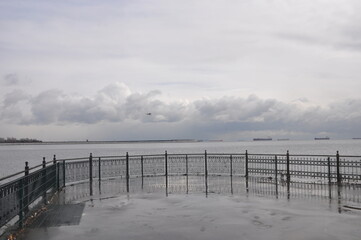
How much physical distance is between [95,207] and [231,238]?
6.04 metres

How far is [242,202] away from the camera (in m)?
14.5

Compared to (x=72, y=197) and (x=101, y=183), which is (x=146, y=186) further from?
(x=72, y=197)

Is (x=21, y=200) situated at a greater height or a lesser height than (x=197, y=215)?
greater

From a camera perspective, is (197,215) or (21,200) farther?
(197,215)

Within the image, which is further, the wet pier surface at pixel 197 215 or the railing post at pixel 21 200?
the railing post at pixel 21 200

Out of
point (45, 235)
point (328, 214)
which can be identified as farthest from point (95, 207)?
point (328, 214)

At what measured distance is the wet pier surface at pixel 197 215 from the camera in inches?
388

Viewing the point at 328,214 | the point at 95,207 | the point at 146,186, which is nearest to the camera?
the point at 328,214

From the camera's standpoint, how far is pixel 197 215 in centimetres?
1216

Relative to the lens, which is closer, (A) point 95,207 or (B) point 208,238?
(B) point 208,238

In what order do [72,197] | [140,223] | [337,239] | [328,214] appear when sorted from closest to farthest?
[337,239]
[140,223]
[328,214]
[72,197]

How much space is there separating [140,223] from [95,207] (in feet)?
10.7

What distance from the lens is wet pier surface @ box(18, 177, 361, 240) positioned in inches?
388

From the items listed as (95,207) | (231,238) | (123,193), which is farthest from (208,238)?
(123,193)
